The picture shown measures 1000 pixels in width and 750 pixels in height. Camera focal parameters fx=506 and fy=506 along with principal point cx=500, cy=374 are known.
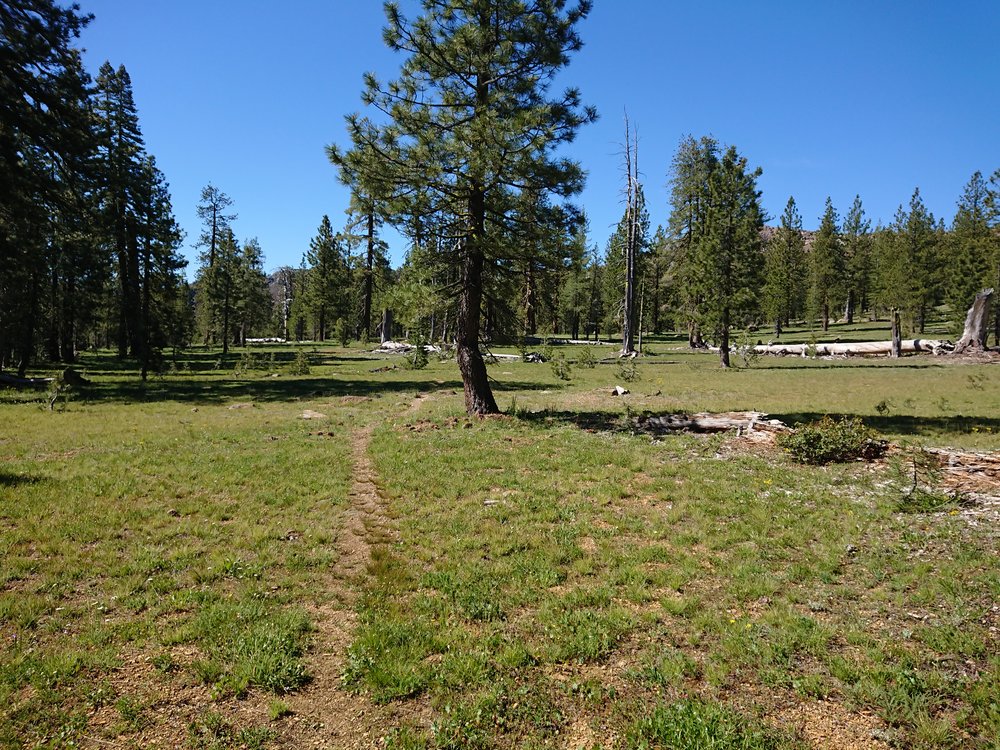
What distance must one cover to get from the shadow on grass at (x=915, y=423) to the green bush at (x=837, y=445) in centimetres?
218

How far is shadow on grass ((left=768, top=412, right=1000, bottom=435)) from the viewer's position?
13.9 m

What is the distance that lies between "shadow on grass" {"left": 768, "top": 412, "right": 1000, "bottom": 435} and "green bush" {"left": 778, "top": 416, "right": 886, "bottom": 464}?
2.18 m

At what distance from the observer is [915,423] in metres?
15.0

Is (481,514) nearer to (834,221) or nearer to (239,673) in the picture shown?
(239,673)

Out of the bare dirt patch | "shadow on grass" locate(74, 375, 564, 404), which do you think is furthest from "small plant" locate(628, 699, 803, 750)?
"shadow on grass" locate(74, 375, 564, 404)

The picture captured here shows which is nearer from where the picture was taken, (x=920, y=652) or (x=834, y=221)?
(x=920, y=652)

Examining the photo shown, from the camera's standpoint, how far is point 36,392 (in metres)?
21.4

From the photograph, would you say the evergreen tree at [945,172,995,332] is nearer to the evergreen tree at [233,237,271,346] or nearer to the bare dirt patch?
the bare dirt patch

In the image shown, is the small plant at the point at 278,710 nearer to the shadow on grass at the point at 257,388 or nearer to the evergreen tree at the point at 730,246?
the shadow on grass at the point at 257,388

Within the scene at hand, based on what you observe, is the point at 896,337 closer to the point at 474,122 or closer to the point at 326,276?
the point at 474,122

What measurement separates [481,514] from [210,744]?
537 centimetres

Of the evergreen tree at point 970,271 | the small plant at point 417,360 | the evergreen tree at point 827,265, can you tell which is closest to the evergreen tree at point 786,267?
the evergreen tree at point 827,265

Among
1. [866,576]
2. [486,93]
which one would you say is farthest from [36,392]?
[866,576]

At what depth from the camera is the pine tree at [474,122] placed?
13836mm
